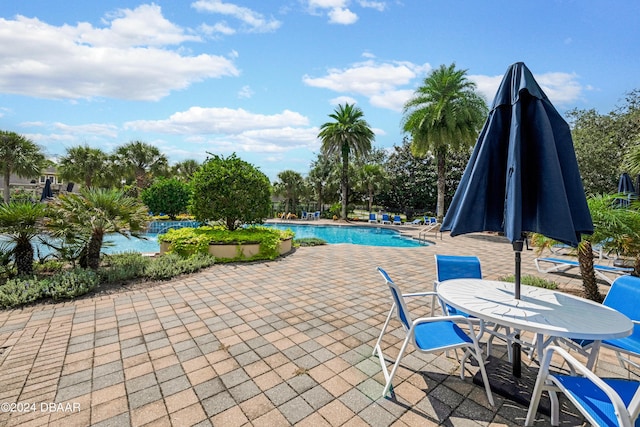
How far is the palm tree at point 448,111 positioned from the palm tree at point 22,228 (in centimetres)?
1725

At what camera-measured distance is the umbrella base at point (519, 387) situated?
7.14 feet

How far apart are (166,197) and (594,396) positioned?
21425 mm

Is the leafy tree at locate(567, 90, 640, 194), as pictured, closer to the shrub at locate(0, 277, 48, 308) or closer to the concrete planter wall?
the concrete planter wall

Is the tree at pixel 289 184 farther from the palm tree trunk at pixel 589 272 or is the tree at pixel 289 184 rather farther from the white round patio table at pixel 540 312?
the white round patio table at pixel 540 312

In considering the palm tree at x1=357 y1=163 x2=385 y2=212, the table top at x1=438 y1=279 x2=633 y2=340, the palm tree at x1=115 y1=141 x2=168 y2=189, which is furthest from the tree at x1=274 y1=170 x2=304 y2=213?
the table top at x1=438 y1=279 x2=633 y2=340

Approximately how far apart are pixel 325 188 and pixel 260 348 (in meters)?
25.3

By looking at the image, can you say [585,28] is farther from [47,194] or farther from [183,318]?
[47,194]

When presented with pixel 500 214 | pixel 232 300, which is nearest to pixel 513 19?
pixel 500 214

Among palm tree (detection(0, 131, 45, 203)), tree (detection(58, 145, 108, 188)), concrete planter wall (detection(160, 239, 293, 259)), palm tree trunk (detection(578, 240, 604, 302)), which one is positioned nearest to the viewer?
palm tree trunk (detection(578, 240, 604, 302))

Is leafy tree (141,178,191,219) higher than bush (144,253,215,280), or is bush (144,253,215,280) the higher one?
leafy tree (141,178,191,219)

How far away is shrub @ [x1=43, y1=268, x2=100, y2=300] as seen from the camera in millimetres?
4535

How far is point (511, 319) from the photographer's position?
208cm

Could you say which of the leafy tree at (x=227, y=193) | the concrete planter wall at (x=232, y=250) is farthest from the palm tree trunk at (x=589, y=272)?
the leafy tree at (x=227, y=193)

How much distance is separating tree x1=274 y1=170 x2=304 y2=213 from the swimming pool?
5.20 m
